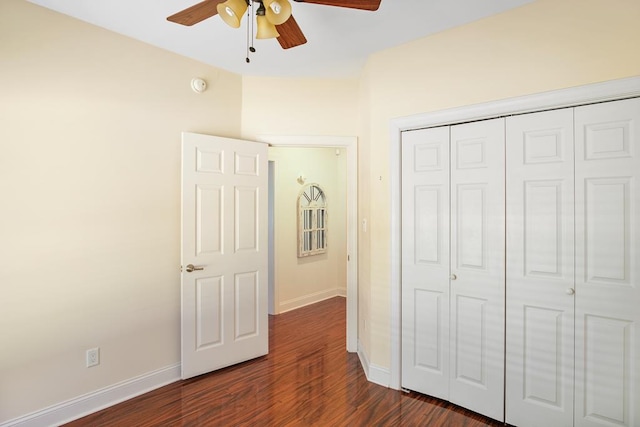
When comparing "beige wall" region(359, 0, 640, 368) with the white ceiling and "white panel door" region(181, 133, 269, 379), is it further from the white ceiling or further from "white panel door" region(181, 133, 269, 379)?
"white panel door" region(181, 133, 269, 379)

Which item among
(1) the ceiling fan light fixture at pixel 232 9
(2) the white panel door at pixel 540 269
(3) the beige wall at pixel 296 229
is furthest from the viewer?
(3) the beige wall at pixel 296 229

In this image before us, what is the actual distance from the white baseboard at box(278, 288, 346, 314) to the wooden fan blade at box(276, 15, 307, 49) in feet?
11.5

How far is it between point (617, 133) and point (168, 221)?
3.07 meters

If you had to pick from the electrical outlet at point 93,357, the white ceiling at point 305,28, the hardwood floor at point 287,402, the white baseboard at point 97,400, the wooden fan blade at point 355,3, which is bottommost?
the hardwood floor at point 287,402

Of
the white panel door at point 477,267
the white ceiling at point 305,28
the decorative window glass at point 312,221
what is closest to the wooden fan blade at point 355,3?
the white ceiling at point 305,28

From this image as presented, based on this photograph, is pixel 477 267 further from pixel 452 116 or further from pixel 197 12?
pixel 197 12

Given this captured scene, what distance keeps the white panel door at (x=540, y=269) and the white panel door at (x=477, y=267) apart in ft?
0.22

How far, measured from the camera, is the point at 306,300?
505 cm

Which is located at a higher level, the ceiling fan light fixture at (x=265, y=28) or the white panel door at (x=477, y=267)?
the ceiling fan light fixture at (x=265, y=28)

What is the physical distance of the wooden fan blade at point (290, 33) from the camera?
6.07ft

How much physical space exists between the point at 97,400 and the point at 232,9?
8.73 ft

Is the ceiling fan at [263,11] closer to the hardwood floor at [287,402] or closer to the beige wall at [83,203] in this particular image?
the beige wall at [83,203]

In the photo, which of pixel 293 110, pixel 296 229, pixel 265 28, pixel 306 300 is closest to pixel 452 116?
pixel 265 28

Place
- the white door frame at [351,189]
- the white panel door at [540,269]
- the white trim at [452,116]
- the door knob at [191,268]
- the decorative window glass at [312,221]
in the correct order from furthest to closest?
the decorative window glass at [312,221], the white door frame at [351,189], the door knob at [191,268], the white panel door at [540,269], the white trim at [452,116]
